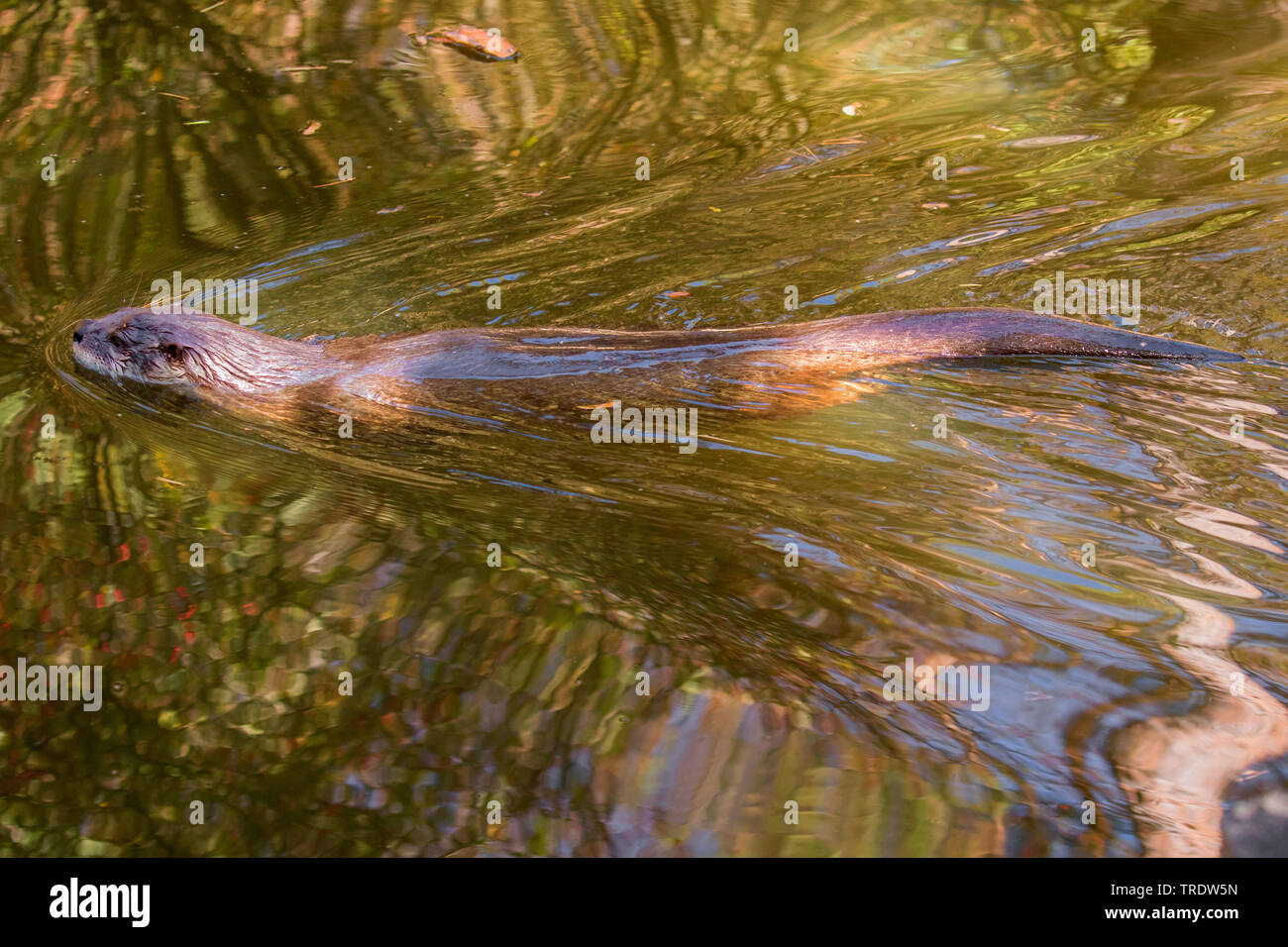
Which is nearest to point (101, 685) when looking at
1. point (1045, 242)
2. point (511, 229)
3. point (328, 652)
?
point (328, 652)

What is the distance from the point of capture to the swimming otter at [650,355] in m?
4.69

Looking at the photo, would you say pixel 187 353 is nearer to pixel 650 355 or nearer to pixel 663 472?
pixel 650 355

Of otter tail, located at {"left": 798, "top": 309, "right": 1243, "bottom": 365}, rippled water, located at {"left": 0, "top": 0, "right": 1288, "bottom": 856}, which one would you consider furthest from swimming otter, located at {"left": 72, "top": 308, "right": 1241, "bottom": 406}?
rippled water, located at {"left": 0, "top": 0, "right": 1288, "bottom": 856}

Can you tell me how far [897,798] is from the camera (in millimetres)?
2648

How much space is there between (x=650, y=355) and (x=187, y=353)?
2115mm

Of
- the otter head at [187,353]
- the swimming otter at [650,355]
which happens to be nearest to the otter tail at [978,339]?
the swimming otter at [650,355]

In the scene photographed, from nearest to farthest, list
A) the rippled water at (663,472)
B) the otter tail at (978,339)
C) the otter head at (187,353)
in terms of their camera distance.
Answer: the rippled water at (663,472)
the otter tail at (978,339)
the otter head at (187,353)

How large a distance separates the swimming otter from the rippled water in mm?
139

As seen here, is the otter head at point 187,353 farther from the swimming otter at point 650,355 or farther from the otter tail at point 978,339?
the otter tail at point 978,339

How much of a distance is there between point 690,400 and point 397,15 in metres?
5.21

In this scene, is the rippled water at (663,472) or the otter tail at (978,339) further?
the otter tail at (978,339)

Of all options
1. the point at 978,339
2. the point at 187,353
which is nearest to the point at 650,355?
the point at 978,339

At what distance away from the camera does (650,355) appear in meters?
4.80

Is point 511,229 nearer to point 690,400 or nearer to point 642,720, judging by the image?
point 690,400
